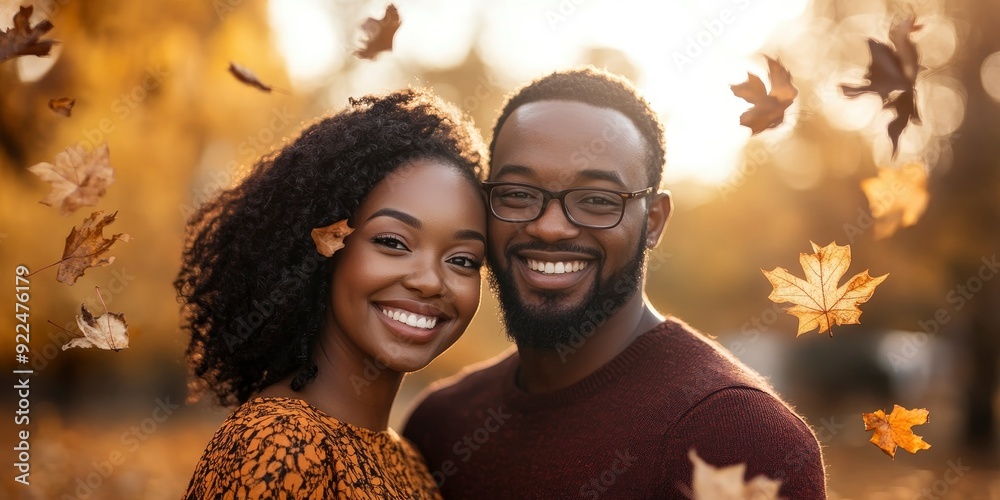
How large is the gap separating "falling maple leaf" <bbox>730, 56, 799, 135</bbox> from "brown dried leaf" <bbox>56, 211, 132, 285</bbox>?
217 cm

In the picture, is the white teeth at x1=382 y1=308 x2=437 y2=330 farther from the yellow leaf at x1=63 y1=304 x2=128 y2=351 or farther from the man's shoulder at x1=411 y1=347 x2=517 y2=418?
the man's shoulder at x1=411 y1=347 x2=517 y2=418

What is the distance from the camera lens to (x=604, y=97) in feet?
10.9

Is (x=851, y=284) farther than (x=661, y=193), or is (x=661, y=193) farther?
(x=661, y=193)

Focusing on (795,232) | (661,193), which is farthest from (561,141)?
(795,232)

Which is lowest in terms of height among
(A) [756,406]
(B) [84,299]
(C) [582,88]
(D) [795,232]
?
(D) [795,232]

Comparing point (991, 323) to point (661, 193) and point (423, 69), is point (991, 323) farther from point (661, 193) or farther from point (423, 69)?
point (423, 69)

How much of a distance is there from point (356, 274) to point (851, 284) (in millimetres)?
1652

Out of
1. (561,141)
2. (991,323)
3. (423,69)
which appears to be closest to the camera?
(561,141)

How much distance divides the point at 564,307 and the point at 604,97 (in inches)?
35.1

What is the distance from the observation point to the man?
282cm

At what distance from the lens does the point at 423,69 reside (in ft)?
71.5
